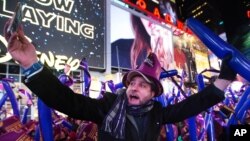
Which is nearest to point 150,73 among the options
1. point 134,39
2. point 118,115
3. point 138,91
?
point 138,91

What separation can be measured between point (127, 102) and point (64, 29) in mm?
7839

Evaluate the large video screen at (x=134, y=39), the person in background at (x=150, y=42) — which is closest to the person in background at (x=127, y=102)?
the large video screen at (x=134, y=39)

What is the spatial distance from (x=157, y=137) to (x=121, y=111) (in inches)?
8.4

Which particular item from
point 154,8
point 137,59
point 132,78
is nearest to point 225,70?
point 132,78

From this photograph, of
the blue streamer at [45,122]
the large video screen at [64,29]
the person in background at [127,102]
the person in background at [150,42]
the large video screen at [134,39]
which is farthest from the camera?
the person in background at [150,42]

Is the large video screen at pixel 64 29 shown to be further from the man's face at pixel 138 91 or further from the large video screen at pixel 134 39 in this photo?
the man's face at pixel 138 91

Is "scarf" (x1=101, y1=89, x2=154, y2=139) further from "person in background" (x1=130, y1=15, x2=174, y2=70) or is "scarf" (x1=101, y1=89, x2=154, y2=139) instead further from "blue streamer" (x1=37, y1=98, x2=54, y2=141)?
"person in background" (x1=130, y1=15, x2=174, y2=70)

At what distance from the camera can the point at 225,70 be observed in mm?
1217

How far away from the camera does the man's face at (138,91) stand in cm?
133

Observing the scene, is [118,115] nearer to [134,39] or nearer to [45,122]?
[45,122]

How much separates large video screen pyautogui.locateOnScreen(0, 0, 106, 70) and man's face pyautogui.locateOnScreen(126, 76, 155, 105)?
6.12 meters

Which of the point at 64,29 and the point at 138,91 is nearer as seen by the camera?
the point at 138,91

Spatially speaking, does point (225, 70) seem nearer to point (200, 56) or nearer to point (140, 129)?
point (140, 129)

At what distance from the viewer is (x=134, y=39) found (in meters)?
12.0
